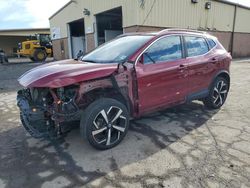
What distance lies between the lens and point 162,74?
388cm

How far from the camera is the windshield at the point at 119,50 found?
3.72 m

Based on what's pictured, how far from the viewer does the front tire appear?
10.4 feet

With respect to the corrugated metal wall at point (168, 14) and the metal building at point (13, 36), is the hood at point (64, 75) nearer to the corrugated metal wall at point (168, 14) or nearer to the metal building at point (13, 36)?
the corrugated metal wall at point (168, 14)

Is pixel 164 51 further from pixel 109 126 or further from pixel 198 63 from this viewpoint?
pixel 109 126

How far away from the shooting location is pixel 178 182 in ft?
8.68

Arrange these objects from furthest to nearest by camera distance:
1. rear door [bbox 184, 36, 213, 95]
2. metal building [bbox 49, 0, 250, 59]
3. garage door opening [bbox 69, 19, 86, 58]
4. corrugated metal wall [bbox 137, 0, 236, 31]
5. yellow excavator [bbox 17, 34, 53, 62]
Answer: yellow excavator [bbox 17, 34, 53, 62] → garage door opening [bbox 69, 19, 86, 58] → corrugated metal wall [bbox 137, 0, 236, 31] → metal building [bbox 49, 0, 250, 59] → rear door [bbox 184, 36, 213, 95]

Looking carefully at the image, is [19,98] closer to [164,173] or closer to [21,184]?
[21,184]

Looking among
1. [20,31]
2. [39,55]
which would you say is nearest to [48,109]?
[39,55]

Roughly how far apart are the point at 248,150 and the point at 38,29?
41364mm

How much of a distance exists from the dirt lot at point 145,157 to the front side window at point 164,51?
128cm

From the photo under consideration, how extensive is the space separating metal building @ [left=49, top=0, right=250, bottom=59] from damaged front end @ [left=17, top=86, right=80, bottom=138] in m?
9.87

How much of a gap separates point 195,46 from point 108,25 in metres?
17.0

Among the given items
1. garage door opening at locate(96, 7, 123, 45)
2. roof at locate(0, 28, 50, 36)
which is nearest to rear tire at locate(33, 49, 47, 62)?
garage door opening at locate(96, 7, 123, 45)

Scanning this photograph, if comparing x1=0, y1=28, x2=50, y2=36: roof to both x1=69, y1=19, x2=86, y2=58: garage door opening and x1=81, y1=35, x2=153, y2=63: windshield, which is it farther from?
x1=81, y1=35, x2=153, y2=63: windshield
